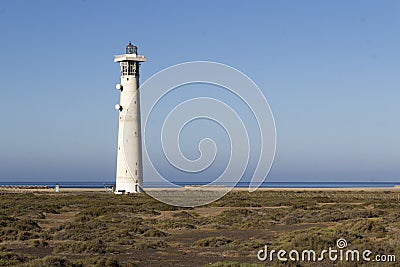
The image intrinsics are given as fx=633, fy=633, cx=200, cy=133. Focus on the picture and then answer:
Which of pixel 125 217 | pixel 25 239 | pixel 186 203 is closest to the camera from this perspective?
pixel 25 239

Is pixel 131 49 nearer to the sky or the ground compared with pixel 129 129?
nearer to the sky

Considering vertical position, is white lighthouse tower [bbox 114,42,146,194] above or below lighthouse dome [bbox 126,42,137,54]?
below

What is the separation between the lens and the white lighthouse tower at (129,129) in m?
56.2

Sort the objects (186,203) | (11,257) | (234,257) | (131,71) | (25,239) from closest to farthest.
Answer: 1. (11,257)
2. (234,257)
3. (25,239)
4. (186,203)
5. (131,71)

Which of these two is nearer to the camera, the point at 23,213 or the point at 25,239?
the point at 25,239

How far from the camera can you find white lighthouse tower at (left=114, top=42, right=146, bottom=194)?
5619cm

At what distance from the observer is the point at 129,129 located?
A: 185 ft

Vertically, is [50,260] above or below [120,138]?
below

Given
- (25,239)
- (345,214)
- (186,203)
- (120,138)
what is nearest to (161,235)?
(25,239)

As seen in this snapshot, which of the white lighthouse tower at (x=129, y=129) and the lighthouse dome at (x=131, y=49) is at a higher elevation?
the lighthouse dome at (x=131, y=49)

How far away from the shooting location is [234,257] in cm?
2019

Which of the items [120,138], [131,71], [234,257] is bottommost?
[234,257]

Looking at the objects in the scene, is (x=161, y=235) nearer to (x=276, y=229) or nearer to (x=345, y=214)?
(x=276, y=229)

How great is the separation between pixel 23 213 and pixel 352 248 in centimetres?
2472
